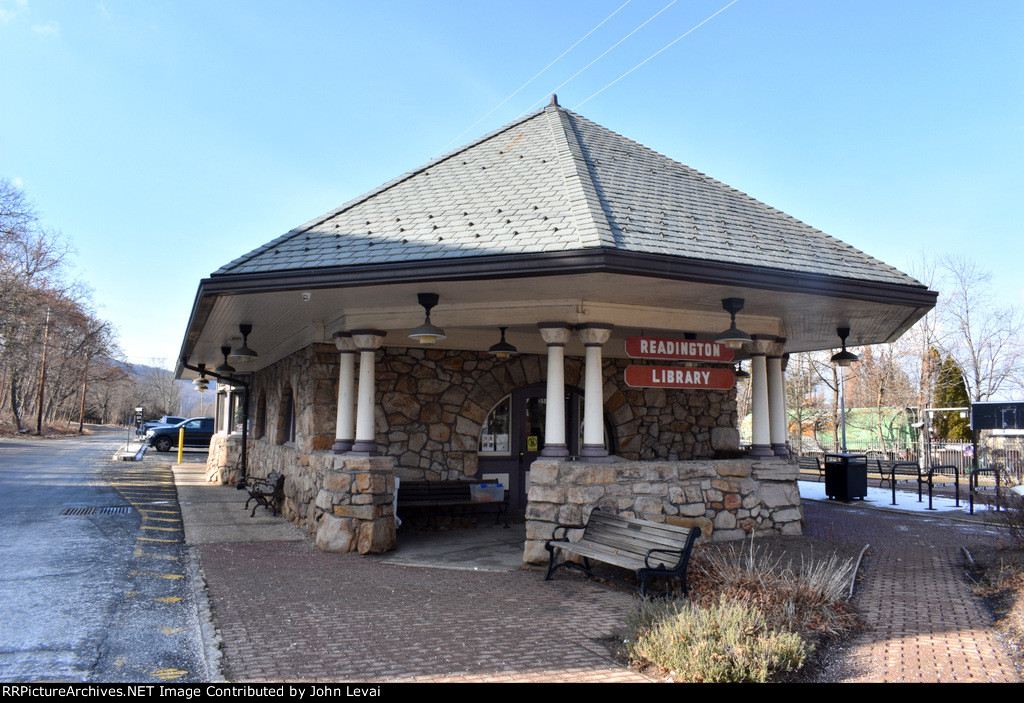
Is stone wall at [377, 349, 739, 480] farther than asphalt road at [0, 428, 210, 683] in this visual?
Yes

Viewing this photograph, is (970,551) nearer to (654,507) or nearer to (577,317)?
(654,507)

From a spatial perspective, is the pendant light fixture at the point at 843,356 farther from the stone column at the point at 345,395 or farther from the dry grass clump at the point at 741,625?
the stone column at the point at 345,395

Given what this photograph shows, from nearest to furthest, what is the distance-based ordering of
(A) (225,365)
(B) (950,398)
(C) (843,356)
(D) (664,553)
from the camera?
(D) (664,553), (C) (843,356), (A) (225,365), (B) (950,398)

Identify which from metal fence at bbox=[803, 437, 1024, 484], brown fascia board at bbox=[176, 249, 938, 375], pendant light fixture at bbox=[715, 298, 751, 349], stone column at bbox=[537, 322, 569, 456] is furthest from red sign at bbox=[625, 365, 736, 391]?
metal fence at bbox=[803, 437, 1024, 484]

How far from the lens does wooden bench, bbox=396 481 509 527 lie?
382 inches

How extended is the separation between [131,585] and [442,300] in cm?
448

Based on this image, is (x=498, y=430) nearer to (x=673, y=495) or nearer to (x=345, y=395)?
(x=345, y=395)

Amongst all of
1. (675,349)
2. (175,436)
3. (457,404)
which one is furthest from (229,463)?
(175,436)

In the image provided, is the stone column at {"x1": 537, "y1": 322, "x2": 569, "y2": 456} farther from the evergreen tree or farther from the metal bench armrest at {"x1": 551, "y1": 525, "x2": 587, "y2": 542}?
the evergreen tree

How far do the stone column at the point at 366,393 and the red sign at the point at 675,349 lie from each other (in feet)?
10.8

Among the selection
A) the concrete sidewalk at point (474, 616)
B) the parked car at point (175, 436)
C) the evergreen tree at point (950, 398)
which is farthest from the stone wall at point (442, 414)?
the evergreen tree at point (950, 398)

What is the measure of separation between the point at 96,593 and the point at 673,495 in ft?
19.8

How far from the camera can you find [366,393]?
871cm

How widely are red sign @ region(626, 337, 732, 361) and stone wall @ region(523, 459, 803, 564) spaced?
1293mm
